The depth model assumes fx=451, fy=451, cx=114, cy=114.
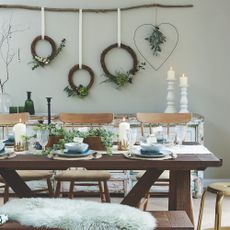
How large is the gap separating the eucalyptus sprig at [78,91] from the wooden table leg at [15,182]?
201 centimetres

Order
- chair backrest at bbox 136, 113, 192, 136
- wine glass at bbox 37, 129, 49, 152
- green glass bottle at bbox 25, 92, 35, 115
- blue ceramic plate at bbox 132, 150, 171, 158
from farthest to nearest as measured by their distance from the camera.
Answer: green glass bottle at bbox 25, 92, 35, 115, chair backrest at bbox 136, 113, 192, 136, wine glass at bbox 37, 129, 49, 152, blue ceramic plate at bbox 132, 150, 171, 158

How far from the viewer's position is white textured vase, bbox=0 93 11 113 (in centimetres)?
464

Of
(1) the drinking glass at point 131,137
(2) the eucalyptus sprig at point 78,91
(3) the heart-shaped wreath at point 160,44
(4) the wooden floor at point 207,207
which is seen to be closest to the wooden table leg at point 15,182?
(1) the drinking glass at point 131,137

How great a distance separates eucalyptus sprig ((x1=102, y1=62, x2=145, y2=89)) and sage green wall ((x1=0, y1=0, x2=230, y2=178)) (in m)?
0.06

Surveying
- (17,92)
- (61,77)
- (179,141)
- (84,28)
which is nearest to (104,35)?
(84,28)

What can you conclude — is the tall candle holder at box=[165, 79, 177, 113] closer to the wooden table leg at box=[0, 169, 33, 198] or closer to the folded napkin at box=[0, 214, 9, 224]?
the wooden table leg at box=[0, 169, 33, 198]

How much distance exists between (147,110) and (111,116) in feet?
4.19

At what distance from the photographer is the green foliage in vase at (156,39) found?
187 inches

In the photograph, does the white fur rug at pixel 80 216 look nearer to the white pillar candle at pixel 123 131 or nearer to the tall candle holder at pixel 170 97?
the white pillar candle at pixel 123 131

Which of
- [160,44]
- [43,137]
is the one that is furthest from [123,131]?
[160,44]

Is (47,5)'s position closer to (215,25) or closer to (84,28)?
(84,28)

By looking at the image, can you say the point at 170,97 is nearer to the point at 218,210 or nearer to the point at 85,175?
the point at 85,175

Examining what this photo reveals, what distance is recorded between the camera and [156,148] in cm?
265

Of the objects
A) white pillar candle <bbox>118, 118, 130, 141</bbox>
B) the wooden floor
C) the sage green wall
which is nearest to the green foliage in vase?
the sage green wall
